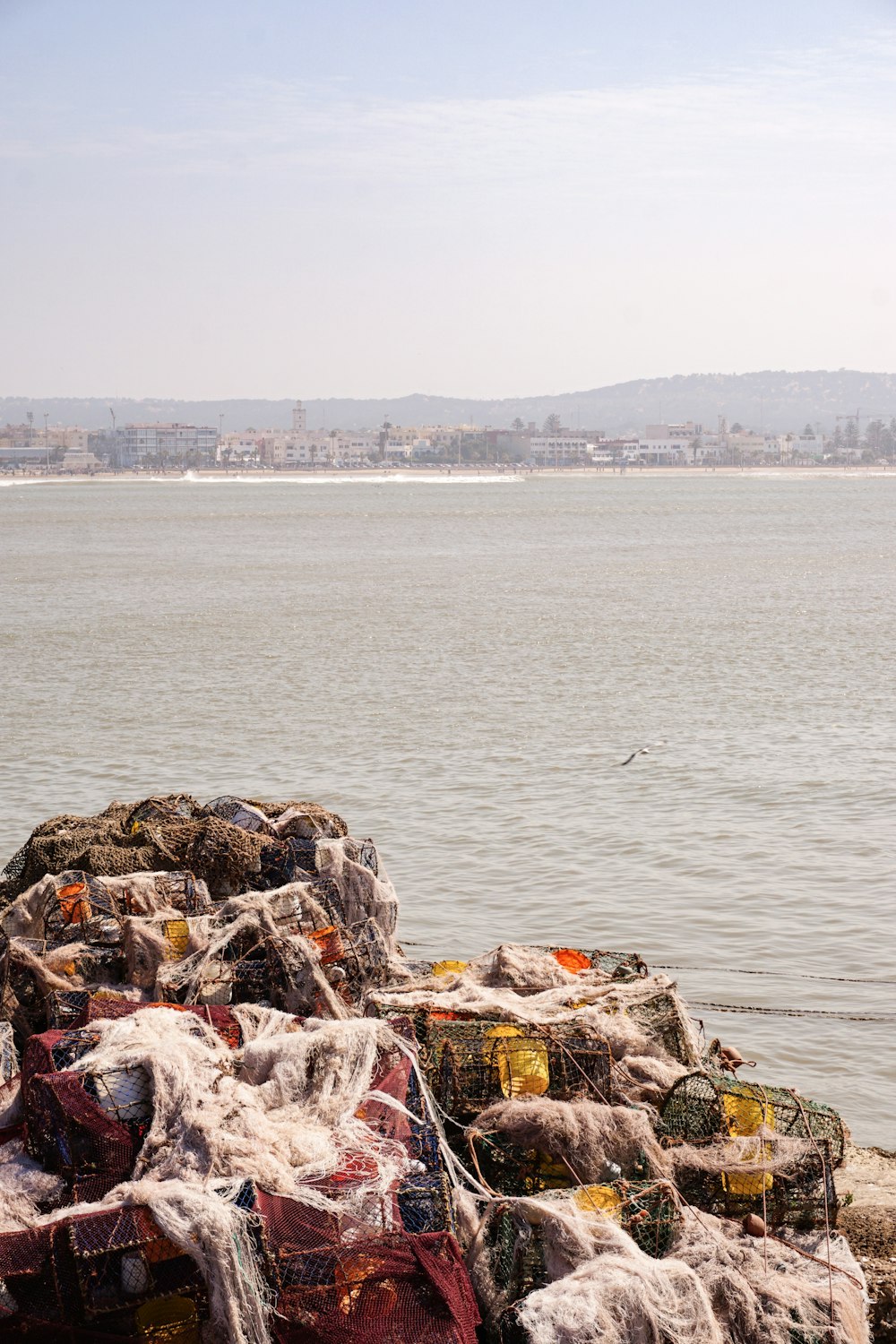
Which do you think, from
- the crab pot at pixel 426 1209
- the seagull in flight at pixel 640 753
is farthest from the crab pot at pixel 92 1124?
the seagull in flight at pixel 640 753

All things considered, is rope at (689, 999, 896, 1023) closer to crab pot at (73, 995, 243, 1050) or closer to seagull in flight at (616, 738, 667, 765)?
crab pot at (73, 995, 243, 1050)

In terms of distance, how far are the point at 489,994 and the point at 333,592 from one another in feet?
102

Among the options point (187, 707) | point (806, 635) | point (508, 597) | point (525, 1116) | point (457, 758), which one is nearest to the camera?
point (525, 1116)

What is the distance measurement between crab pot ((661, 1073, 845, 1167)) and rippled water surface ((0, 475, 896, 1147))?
167 cm

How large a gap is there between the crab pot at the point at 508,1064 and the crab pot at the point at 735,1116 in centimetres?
23

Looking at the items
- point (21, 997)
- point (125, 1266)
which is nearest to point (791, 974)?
point (21, 997)

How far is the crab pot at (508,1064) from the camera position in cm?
450

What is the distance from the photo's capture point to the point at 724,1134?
14.7ft

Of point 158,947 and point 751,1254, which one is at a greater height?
Result: point 158,947

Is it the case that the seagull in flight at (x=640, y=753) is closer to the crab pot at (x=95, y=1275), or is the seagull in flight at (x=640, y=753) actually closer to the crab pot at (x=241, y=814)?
the crab pot at (x=241, y=814)

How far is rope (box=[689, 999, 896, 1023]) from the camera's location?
7371mm

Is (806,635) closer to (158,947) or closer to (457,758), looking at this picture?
(457,758)

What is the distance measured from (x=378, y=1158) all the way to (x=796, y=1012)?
4098 millimetres

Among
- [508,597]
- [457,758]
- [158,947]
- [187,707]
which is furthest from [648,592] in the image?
[158,947]
